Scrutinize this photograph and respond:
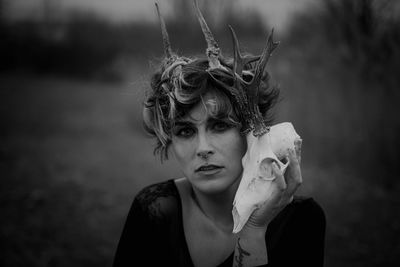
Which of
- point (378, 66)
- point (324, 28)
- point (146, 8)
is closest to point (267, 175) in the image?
point (378, 66)

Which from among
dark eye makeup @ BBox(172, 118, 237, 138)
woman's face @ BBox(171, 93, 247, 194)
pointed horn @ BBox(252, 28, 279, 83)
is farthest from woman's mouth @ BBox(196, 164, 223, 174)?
pointed horn @ BBox(252, 28, 279, 83)

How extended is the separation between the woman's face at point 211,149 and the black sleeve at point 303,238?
0.52 metres

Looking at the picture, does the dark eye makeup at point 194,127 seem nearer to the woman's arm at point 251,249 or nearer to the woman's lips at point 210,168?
the woman's lips at point 210,168

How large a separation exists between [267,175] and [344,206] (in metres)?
4.32

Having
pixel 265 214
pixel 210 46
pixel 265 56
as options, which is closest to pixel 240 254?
pixel 265 214

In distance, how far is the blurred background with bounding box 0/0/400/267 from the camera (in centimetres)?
443

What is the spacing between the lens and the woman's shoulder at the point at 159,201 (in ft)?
7.38

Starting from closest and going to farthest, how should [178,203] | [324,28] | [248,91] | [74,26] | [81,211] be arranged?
[248,91]
[178,203]
[81,211]
[324,28]
[74,26]

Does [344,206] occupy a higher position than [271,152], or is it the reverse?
[271,152]

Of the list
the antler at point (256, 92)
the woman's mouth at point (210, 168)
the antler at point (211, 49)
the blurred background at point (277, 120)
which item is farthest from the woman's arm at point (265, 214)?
the blurred background at point (277, 120)

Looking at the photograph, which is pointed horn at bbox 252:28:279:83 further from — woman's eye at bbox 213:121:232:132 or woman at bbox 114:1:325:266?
woman's eye at bbox 213:121:232:132

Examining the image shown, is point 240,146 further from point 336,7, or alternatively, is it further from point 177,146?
point 336,7

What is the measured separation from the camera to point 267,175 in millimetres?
1656

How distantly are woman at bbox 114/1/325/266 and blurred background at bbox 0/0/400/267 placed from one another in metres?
0.56
